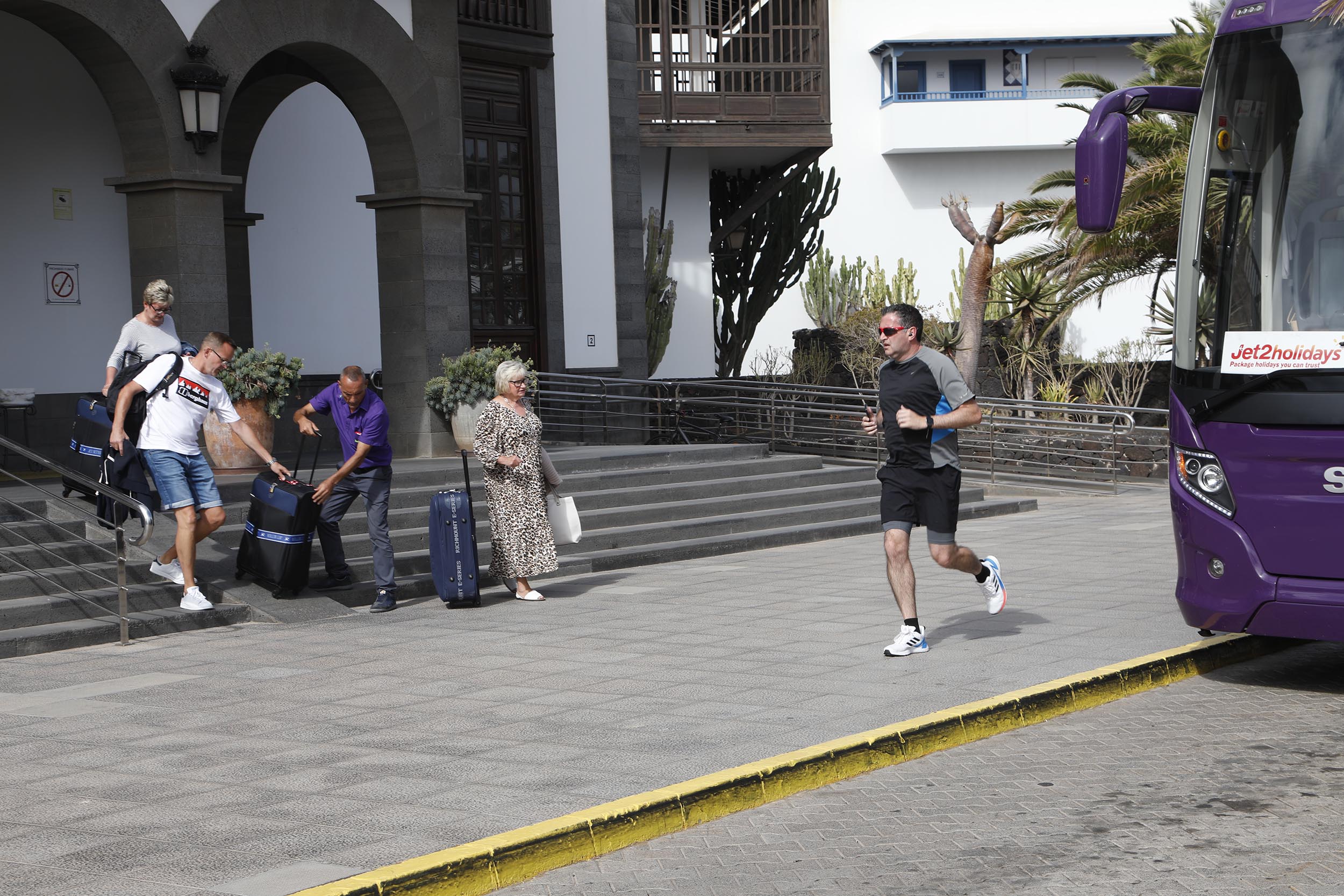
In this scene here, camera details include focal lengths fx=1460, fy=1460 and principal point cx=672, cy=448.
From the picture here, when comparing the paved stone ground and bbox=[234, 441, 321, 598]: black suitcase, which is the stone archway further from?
the paved stone ground

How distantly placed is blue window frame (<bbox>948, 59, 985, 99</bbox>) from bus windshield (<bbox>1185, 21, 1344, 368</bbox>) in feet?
122

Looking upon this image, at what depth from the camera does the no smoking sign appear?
14828 mm

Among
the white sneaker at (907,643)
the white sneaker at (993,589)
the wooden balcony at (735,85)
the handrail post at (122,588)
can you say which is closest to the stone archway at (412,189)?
the handrail post at (122,588)

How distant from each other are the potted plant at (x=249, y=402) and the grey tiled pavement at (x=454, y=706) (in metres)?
3.19

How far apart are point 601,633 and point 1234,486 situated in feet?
12.9

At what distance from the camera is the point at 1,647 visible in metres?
8.66

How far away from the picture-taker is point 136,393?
9602 millimetres

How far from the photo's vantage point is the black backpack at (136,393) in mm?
9586

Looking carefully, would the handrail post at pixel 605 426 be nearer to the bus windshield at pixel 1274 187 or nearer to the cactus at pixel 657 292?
the cactus at pixel 657 292

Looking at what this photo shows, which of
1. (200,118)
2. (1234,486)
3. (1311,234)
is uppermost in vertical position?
(200,118)

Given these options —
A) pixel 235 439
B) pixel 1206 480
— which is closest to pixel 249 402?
pixel 235 439

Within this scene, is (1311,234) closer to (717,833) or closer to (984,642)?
(984,642)

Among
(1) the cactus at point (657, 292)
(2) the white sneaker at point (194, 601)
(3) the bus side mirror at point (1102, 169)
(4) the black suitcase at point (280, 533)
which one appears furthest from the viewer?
(1) the cactus at point (657, 292)

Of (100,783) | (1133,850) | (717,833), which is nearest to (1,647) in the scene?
(100,783)
